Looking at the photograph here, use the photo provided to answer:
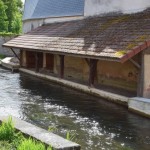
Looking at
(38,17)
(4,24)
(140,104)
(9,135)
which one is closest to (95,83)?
(140,104)

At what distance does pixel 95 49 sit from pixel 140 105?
12.1 ft

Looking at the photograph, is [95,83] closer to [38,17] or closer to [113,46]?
[113,46]

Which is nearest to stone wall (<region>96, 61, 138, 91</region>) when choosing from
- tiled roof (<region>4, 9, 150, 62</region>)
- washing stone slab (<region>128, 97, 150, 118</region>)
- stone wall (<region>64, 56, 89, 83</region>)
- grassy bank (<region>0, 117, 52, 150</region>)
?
stone wall (<region>64, 56, 89, 83</region>)

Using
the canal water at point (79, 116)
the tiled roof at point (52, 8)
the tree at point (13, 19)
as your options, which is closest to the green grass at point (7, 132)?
the canal water at point (79, 116)

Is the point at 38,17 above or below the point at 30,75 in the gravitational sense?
above

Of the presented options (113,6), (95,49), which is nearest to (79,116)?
(95,49)

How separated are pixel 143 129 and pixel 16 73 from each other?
52.0 feet

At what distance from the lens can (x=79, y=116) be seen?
13352 mm

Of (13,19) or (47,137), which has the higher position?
(13,19)

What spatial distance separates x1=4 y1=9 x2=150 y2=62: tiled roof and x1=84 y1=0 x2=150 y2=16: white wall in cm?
45

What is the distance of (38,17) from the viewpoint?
32.2 meters

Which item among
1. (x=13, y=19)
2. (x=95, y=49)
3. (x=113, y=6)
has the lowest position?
(x=95, y=49)

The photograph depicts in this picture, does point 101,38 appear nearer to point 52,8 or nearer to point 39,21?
point 52,8

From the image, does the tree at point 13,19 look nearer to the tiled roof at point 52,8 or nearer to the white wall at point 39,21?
the tiled roof at point 52,8
